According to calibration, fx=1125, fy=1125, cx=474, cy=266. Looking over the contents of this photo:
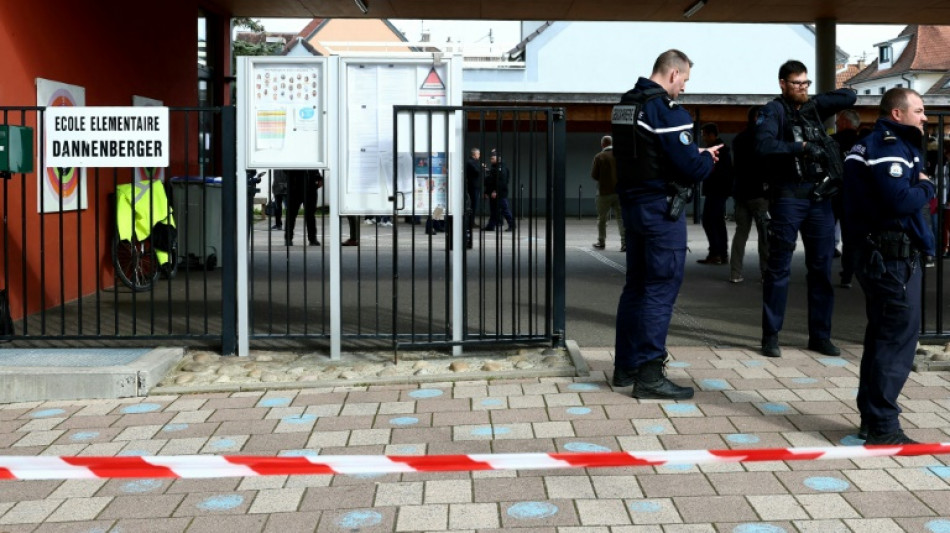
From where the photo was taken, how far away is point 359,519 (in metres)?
4.16

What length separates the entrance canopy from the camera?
14.9 meters

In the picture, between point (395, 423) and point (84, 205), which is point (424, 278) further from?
point (395, 423)

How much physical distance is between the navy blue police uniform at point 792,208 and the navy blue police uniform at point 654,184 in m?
1.22

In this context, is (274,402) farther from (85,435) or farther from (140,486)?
(140,486)

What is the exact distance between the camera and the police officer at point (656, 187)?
19.4 feet

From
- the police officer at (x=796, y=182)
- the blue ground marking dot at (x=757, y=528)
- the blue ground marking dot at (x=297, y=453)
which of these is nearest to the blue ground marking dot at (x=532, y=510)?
the blue ground marking dot at (x=757, y=528)

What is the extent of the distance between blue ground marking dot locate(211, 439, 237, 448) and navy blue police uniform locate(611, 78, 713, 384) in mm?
2188

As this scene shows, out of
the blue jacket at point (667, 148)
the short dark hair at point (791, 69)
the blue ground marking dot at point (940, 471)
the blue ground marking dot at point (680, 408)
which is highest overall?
the short dark hair at point (791, 69)

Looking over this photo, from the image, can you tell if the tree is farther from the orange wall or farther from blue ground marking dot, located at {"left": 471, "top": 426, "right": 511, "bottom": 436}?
blue ground marking dot, located at {"left": 471, "top": 426, "right": 511, "bottom": 436}

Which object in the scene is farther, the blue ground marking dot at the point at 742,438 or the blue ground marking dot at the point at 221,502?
the blue ground marking dot at the point at 742,438

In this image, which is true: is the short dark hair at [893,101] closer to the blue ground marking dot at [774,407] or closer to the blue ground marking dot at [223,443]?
the blue ground marking dot at [774,407]

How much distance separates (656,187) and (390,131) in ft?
6.56

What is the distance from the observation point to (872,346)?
16.6 ft

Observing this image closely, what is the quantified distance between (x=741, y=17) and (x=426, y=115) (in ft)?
34.3
